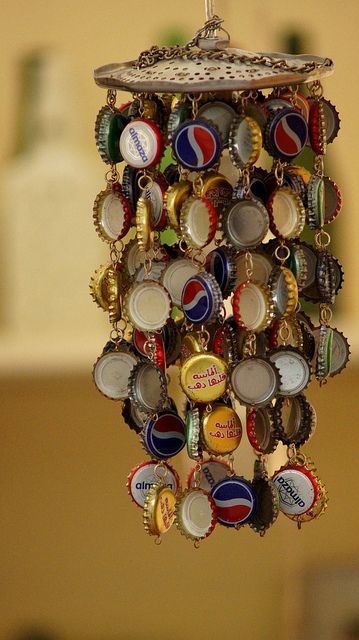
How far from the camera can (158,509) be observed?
0.97m

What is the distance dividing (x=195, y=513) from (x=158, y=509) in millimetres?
30

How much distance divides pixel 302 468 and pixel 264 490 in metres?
0.03

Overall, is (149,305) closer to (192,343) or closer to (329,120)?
(192,343)

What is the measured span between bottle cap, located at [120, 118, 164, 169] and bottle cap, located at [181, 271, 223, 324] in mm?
94

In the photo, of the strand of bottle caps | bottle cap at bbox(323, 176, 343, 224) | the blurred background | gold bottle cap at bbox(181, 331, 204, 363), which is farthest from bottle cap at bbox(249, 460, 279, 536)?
the blurred background

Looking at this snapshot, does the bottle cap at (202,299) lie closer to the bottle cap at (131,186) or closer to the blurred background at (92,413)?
the bottle cap at (131,186)

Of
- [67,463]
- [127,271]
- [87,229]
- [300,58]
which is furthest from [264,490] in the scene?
[67,463]

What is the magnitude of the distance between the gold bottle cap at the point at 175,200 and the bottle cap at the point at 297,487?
0.69 feet

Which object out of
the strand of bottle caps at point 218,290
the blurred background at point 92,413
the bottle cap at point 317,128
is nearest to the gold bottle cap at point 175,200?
the strand of bottle caps at point 218,290

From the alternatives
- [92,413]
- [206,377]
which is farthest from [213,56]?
[92,413]

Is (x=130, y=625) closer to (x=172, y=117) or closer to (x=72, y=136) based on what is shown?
(x=72, y=136)

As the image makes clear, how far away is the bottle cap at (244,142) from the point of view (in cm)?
92

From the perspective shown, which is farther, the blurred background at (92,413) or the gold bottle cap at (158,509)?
the blurred background at (92,413)

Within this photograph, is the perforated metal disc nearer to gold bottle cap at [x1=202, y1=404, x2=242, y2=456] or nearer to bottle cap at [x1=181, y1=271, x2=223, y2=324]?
bottle cap at [x1=181, y1=271, x2=223, y2=324]
